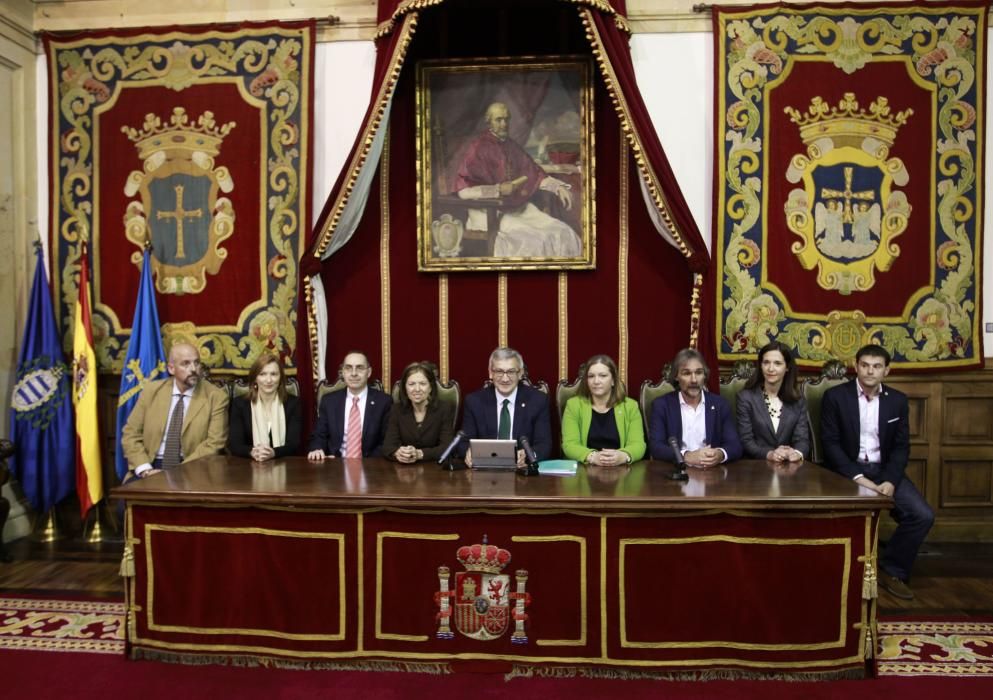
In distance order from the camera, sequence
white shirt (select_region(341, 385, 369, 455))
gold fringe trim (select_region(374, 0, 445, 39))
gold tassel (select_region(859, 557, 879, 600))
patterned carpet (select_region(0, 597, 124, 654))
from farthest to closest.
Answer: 1. white shirt (select_region(341, 385, 369, 455))
2. gold fringe trim (select_region(374, 0, 445, 39))
3. patterned carpet (select_region(0, 597, 124, 654))
4. gold tassel (select_region(859, 557, 879, 600))

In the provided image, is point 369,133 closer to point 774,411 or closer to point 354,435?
point 354,435

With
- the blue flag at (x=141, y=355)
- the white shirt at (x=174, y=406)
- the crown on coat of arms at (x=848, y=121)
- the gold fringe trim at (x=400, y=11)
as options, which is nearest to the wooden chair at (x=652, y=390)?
the crown on coat of arms at (x=848, y=121)

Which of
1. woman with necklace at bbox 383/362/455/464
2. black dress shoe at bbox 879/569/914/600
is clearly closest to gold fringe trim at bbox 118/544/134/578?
woman with necklace at bbox 383/362/455/464

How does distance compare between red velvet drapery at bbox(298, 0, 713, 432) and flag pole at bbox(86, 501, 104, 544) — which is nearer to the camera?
red velvet drapery at bbox(298, 0, 713, 432)

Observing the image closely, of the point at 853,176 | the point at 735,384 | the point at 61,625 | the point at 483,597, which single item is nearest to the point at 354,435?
the point at 483,597

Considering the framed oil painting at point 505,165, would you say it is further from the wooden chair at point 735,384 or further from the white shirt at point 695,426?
the white shirt at point 695,426

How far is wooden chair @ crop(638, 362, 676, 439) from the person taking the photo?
433cm

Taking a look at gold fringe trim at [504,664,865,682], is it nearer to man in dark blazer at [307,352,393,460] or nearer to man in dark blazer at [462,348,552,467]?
man in dark blazer at [462,348,552,467]

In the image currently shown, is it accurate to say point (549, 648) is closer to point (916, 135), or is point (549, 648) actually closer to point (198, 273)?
point (198, 273)

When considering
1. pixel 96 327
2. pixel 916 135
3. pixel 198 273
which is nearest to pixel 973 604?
pixel 916 135

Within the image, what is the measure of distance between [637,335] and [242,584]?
9.02 feet

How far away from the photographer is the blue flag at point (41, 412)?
15.8 feet

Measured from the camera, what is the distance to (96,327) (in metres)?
5.06

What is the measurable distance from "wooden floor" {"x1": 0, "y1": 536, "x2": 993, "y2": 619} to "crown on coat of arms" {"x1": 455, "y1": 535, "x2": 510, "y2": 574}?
6.57 feet
